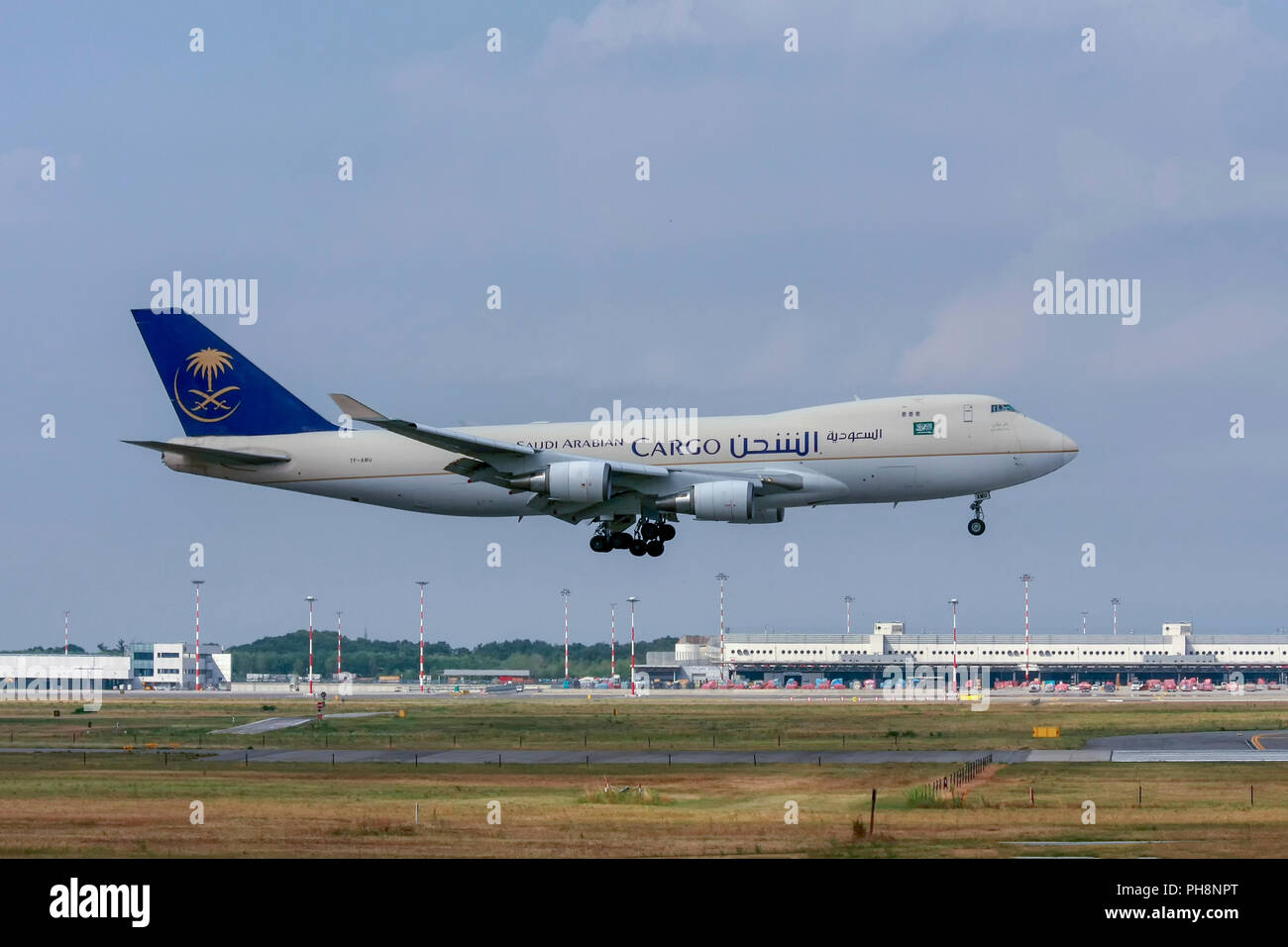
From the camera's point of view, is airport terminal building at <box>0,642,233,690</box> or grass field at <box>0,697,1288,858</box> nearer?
grass field at <box>0,697,1288,858</box>

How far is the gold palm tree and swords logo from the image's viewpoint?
71000mm

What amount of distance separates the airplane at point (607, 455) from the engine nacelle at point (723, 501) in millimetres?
63

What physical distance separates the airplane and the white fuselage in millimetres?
56

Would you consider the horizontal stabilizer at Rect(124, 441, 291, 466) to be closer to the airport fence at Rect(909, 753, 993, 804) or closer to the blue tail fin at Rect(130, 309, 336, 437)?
the blue tail fin at Rect(130, 309, 336, 437)

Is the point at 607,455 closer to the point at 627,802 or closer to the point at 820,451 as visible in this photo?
the point at 820,451

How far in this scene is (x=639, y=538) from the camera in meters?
67.1

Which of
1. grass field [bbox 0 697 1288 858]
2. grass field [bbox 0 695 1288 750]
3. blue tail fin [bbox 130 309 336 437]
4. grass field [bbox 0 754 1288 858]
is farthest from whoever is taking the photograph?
blue tail fin [bbox 130 309 336 437]

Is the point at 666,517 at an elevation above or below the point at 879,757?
above

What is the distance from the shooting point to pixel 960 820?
3784 cm

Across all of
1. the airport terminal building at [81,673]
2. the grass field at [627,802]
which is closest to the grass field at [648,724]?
the grass field at [627,802]

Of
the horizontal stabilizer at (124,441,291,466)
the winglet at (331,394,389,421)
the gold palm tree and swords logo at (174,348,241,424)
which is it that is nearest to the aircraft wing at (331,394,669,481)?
the winglet at (331,394,389,421)
